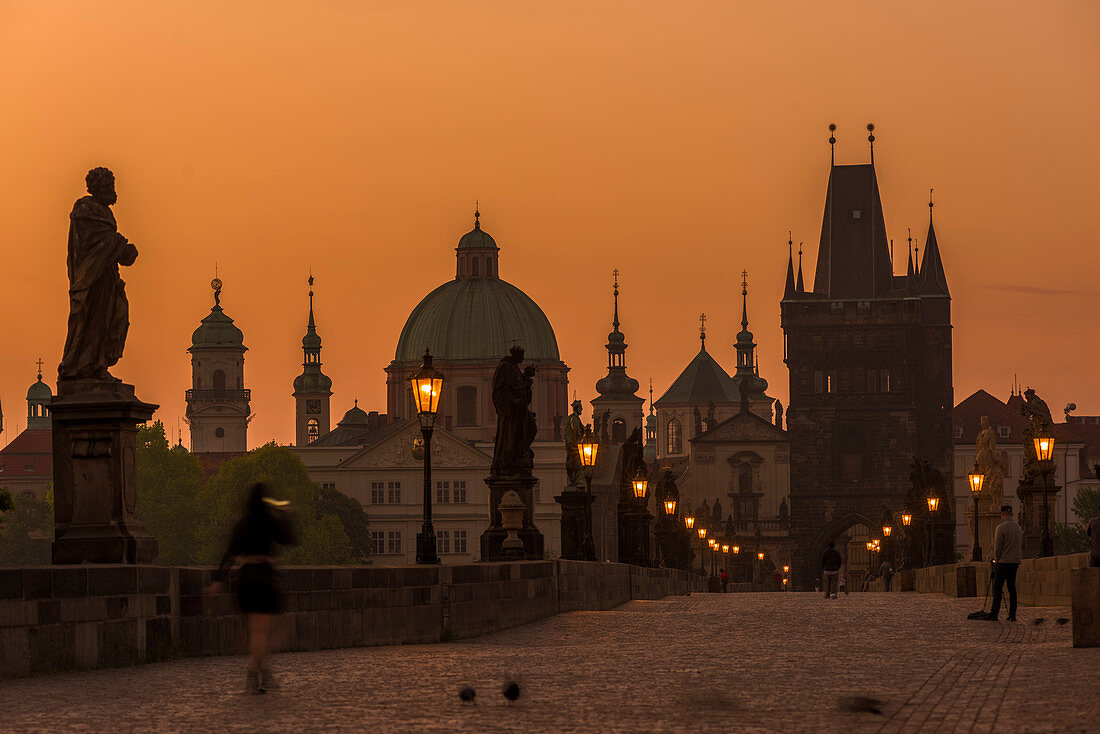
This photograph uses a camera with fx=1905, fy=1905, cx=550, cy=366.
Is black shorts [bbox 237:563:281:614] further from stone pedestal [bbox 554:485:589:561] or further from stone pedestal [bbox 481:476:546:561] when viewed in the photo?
stone pedestal [bbox 554:485:589:561]

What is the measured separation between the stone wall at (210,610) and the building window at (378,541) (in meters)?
111

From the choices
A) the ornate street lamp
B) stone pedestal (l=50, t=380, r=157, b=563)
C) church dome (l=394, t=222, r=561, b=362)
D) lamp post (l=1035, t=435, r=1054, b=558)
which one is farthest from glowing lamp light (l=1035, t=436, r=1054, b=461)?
church dome (l=394, t=222, r=561, b=362)

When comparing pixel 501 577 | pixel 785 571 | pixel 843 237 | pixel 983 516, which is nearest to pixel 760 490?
pixel 785 571

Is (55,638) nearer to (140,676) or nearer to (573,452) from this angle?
(140,676)

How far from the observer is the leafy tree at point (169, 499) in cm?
11612

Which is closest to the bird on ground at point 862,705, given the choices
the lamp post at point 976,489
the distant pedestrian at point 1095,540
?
the distant pedestrian at point 1095,540

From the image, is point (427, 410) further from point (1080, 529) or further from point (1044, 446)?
point (1080, 529)

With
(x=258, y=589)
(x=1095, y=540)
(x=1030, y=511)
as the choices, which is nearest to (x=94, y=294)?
(x=258, y=589)

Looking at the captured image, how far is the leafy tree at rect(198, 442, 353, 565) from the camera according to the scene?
114375 millimetres

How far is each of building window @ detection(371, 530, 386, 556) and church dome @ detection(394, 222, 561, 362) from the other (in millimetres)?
21643

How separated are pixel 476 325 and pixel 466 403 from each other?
6.54m

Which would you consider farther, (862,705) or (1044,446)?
(1044,446)

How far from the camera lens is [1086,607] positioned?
58.1ft

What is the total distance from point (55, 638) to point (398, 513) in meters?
123
